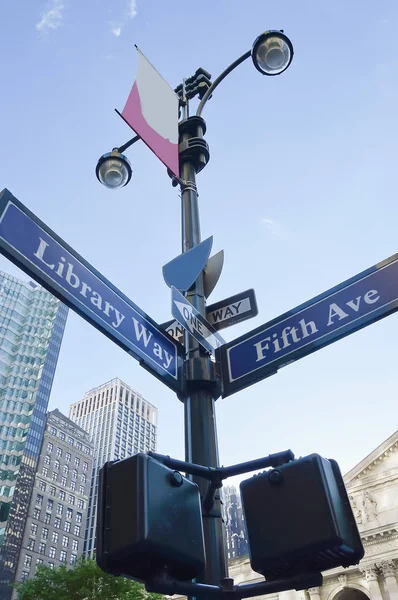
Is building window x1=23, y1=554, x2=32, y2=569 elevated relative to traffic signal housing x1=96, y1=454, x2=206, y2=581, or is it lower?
elevated

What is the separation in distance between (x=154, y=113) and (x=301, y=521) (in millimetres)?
4450

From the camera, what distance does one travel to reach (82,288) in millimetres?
3939

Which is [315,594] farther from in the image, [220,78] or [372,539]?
[220,78]

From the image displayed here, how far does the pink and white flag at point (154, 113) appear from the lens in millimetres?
5168

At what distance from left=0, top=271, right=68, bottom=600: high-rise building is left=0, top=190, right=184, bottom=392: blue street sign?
297 feet

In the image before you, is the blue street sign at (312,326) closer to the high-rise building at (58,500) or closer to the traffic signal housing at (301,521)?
the traffic signal housing at (301,521)

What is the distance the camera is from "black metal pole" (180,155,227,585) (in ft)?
9.42

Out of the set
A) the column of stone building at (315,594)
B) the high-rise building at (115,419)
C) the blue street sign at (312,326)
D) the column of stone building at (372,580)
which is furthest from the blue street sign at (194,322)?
the high-rise building at (115,419)

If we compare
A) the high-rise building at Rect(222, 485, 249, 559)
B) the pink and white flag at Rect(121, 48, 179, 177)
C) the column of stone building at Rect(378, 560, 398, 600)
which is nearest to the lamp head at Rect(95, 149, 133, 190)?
the pink and white flag at Rect(121, 48, 179, 177)

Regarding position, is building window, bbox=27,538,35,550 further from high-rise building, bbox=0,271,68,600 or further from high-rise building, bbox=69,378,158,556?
high-rise building, bbox=69,378,158,556

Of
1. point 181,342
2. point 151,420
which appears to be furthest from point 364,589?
point 151,420

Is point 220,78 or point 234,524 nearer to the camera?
point 220,78

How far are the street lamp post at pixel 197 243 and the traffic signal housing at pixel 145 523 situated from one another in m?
0.60

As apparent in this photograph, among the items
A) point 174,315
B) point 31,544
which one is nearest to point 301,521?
point 174,315
